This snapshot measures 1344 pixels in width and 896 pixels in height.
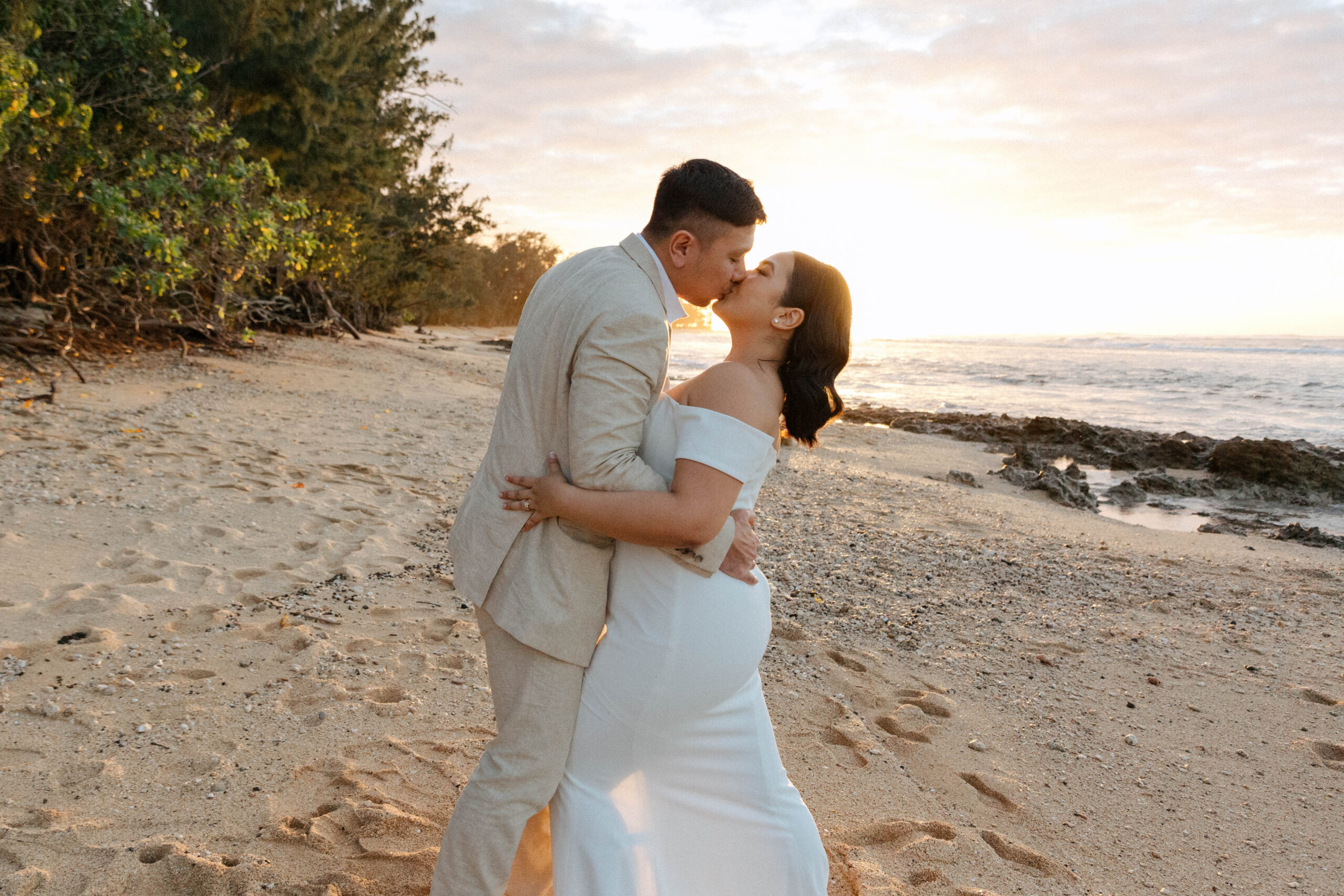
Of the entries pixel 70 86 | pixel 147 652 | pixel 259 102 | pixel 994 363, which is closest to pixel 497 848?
pixel 147 652

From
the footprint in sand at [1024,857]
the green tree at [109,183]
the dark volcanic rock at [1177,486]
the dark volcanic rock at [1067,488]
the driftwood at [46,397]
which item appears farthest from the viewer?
the dark volcanic rock at [1177,486]

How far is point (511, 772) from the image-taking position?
2.09 m

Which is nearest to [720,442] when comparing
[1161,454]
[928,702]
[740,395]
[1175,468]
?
[740,395]

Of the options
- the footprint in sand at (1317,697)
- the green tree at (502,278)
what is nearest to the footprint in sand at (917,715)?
the footprint in sand at (1317,697)

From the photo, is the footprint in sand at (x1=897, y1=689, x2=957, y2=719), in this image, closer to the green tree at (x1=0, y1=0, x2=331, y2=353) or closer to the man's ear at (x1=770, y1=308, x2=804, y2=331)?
the man's ear at (x1=770, y1=308, x2=804, y2=331)

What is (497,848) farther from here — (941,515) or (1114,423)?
(1114,423)

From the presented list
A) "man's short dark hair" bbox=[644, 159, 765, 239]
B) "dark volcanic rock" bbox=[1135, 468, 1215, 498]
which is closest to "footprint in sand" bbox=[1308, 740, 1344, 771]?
"man's short dark hair" bbox=[644, 159, 765, 239]

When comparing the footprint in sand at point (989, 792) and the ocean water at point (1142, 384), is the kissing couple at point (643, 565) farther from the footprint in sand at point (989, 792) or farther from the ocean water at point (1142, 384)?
the ocean water at point (1142, 384)

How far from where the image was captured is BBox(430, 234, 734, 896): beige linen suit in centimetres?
199

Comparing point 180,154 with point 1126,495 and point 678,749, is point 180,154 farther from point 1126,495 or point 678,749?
point 1126,495

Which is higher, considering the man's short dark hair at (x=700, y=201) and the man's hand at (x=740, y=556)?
the man's short dark hair at (x=700, y=201)

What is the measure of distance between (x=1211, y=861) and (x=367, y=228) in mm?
20815

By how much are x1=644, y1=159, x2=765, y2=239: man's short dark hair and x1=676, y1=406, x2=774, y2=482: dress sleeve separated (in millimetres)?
481

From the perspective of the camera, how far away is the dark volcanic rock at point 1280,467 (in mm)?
11672
